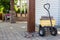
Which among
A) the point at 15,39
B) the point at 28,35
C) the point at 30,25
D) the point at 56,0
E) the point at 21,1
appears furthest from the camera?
the point at 21,1

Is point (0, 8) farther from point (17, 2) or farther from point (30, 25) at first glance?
point (30, 25)

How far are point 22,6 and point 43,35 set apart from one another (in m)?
10.3

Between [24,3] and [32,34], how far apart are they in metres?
10.3

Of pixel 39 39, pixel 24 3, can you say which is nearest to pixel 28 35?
pixel 39 39

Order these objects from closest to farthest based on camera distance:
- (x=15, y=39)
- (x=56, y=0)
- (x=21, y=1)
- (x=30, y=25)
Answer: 1. (x=15, y=39)
2. (x=30, y=25)
3. (x=56, y=0)
4. (x=21, y=1)

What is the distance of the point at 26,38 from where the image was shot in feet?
25.4

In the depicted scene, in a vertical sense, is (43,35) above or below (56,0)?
below

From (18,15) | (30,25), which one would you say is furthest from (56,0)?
(18,15)

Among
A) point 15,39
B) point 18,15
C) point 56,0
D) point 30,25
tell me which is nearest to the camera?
point 15,39

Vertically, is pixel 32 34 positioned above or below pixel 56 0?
below

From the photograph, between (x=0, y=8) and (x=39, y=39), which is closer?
(x=39, y=39)

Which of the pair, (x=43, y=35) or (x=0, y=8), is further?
(x=0, y=8)

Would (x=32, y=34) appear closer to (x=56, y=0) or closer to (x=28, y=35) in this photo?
(x=28, y=35)

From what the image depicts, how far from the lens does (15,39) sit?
295 inches
